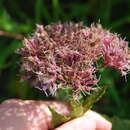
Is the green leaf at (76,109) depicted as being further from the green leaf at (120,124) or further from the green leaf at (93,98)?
the green leaf at (120,124)

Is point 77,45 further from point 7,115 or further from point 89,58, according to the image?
point 7,115

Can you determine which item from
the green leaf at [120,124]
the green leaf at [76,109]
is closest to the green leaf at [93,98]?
the green leaf at [76,109]

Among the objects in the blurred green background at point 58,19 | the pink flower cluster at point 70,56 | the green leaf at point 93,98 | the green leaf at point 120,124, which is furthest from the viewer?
the blurred green background at point 58,19

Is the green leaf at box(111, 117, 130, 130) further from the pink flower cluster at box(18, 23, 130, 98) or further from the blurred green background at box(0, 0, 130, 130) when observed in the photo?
the pink flower cluster at box(18, 23, 130, 98)

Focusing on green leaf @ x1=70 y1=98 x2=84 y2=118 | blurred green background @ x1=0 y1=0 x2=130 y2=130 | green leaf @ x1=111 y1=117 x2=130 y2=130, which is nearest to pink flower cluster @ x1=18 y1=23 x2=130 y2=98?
green leaf @ x1=70 y1=98 x2=84 y2=118

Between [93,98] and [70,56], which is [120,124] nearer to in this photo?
[93,98]

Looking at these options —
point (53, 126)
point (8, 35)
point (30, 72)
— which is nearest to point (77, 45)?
point (30, 72)
